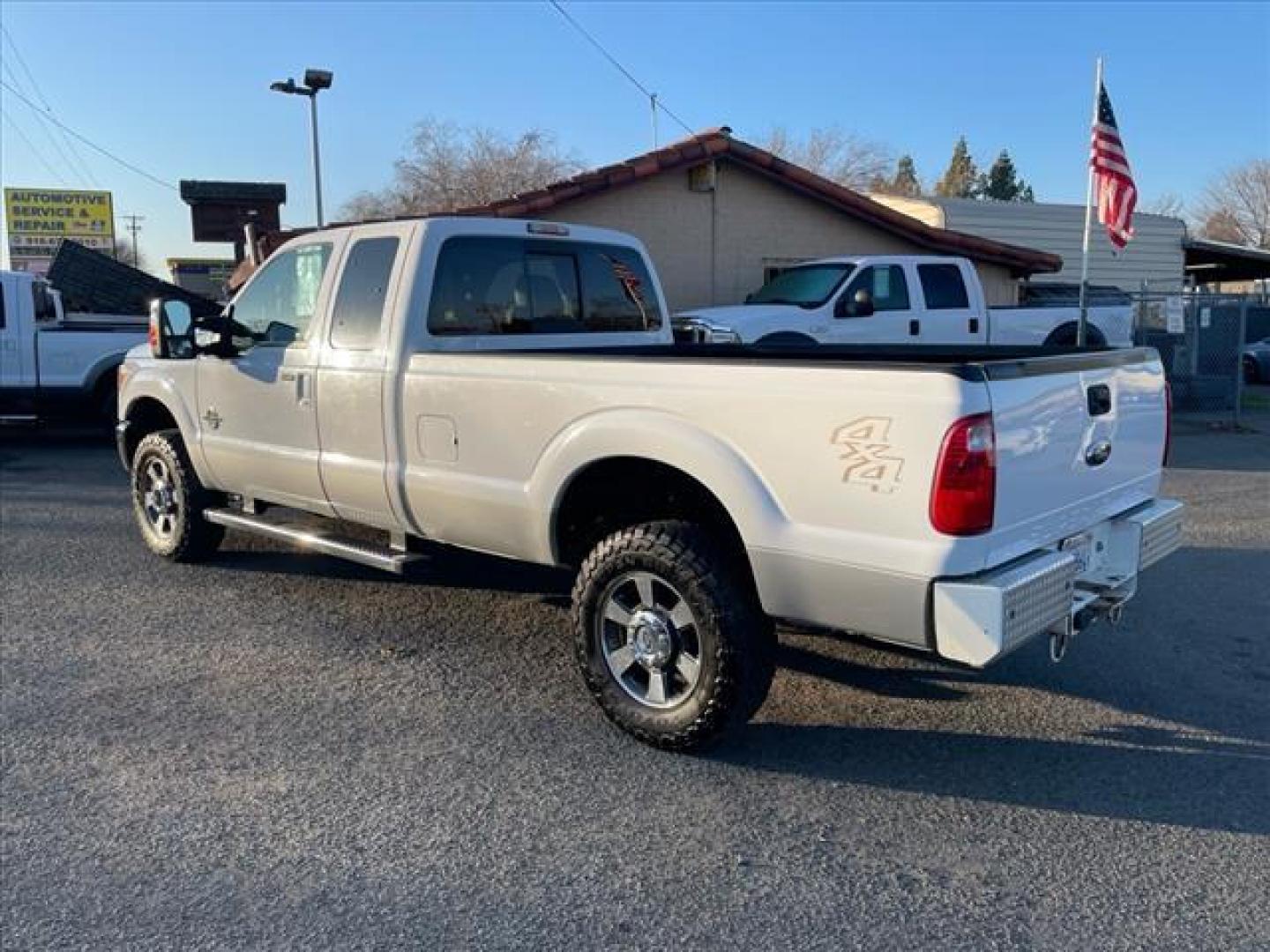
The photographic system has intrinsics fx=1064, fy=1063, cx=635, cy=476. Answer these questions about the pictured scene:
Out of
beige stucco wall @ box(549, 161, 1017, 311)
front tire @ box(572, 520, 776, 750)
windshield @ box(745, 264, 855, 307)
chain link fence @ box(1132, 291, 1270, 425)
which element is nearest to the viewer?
front tire @ box(572, 520, 776, 750)

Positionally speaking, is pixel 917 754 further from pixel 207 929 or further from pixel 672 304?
pixel 672 304

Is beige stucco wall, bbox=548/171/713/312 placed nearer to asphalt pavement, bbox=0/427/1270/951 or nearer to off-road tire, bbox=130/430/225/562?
off-road tire, bbox=130/430/225/562

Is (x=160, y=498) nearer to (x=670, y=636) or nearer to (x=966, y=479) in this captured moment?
(x=670, y=636)

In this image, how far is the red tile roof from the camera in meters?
13.7

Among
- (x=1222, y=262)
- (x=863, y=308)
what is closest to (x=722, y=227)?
(x=863, y=308)

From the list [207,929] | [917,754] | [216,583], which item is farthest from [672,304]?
[207,929]

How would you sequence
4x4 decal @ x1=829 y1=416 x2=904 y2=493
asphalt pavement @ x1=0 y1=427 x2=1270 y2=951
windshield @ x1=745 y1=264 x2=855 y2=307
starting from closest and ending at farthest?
1. asphalt pavement @ x1=0 y1=427 x2=1270 y2=951
2. 4x4 decal @ x1=829 y1=416 x2=904 y2=493
3. windshield @ x1=745 y1=264 x2=855 y2=307

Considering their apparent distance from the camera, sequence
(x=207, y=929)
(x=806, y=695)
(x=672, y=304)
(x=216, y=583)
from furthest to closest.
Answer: (x=672, y=304)
(x=216, y=583)
(x=806, y=695)
(x=207, y=929)

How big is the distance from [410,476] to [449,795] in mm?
1661

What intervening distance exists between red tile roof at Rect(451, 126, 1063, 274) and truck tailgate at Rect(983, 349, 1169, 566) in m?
9.28

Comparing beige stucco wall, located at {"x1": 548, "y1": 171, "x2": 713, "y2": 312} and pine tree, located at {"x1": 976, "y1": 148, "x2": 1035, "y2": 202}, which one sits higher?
pine tree, located at {"x1": 976, "y1": 148, "x2": 1035, "y2": 202}

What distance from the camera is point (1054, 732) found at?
4.30m

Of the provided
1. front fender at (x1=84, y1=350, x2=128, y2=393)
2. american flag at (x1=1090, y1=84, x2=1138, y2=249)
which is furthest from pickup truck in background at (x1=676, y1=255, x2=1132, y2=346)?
front fender at (x1=84, y1=350, x2=128, y2=393)

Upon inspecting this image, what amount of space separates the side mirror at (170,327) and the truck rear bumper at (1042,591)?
498 centimetres
